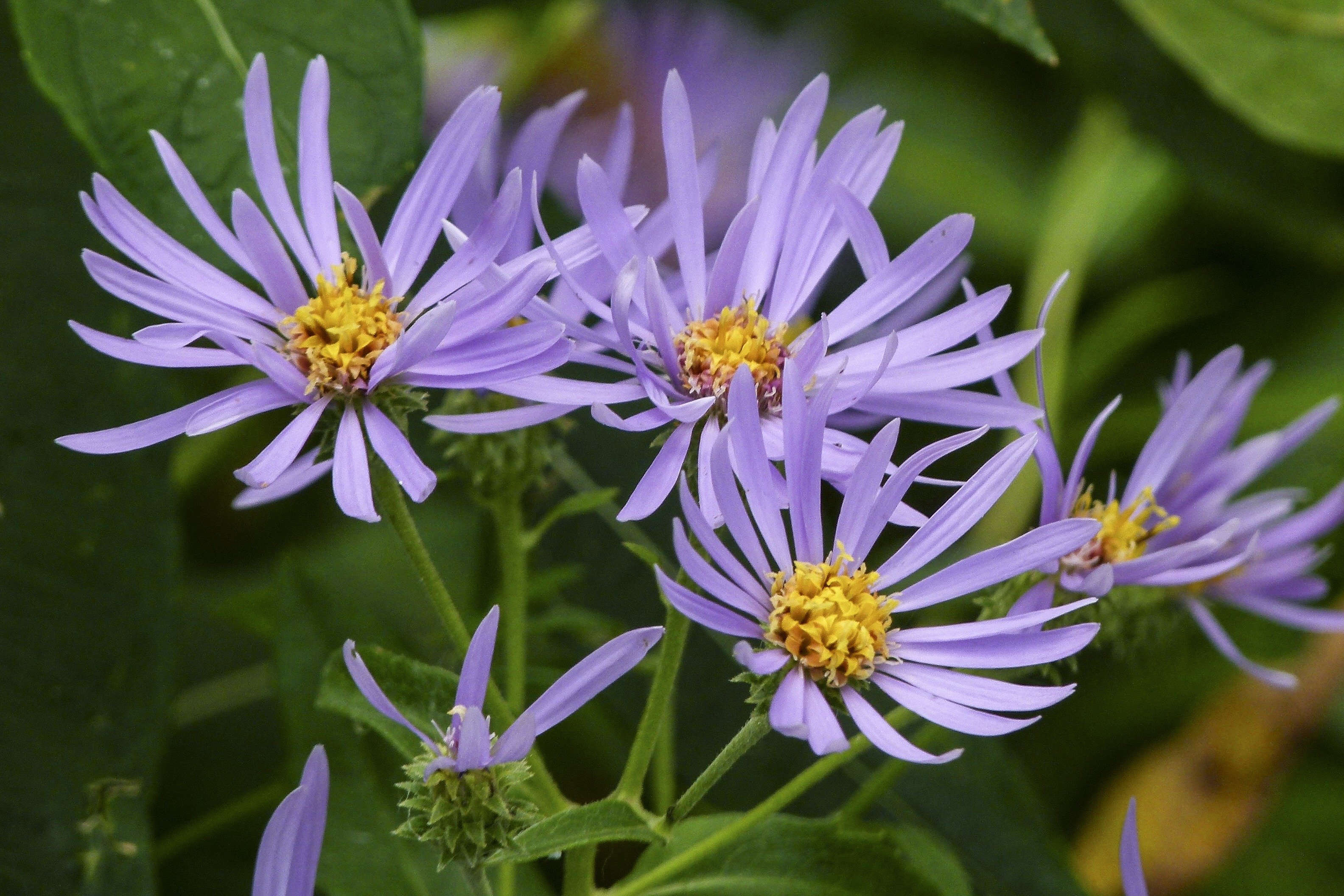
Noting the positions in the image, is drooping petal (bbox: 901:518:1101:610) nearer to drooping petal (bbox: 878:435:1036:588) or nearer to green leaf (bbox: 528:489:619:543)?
drooping petal (bbox: 878:435:1036:588)

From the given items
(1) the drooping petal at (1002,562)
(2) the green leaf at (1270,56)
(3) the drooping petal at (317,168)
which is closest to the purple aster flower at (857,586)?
(1) the drooping petal at (1002,562)

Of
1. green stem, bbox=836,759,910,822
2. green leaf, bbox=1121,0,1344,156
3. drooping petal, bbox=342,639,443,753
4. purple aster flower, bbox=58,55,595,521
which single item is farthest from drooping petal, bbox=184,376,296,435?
green leaf, bbox=1121,0,1344,156

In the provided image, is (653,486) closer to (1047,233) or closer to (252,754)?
(252,754)

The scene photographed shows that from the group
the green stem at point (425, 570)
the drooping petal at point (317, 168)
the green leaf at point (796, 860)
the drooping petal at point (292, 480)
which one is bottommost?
the green leaf at point (796, 860)

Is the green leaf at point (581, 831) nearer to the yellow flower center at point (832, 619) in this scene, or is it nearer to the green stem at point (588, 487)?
the yellow flower center at point (832, 619)

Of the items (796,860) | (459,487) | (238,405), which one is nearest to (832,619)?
(796,860)

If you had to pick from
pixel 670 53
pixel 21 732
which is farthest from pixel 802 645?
pixel 670 53
